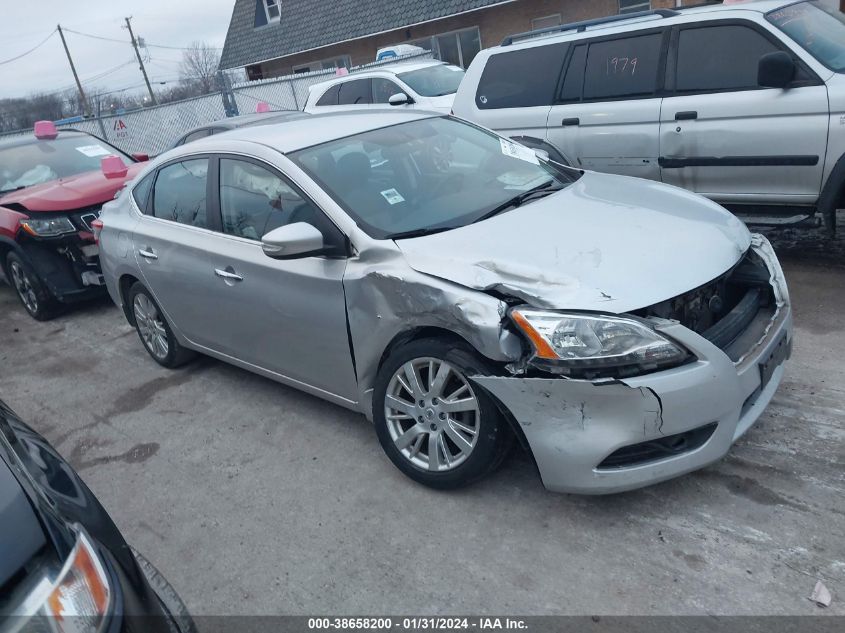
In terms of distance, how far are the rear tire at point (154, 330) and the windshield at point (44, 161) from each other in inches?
128

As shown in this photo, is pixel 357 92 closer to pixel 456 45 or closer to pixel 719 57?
pixel 719 57

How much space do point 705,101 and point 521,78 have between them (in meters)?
1.85

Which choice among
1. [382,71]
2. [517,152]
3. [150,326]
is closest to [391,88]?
[382,71]

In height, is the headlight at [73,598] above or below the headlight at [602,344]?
above

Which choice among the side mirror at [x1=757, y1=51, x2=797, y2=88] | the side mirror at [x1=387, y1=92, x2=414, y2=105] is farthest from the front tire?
the side mirror at [x1=387, y1=92, x2=414, y2=105]

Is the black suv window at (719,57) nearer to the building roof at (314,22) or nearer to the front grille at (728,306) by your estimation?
the front grille at (728,306)

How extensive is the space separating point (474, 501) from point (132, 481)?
6.46 ft

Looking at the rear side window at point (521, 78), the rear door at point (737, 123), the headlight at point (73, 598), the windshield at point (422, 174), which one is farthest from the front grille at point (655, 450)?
the rear side window at point (521, 78)

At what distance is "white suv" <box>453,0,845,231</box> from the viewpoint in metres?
5.18

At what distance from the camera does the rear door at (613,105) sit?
5.98 meters

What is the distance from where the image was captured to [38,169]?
25.6 ft

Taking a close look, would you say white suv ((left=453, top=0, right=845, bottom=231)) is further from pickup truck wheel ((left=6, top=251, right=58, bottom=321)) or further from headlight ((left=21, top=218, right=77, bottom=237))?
pickup truck wheel ((left=6, top=251, right=58, bottom=321))

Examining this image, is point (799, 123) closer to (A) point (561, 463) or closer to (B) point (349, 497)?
(A) point (561, 463)

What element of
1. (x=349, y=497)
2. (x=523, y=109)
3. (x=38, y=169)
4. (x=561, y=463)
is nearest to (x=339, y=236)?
(x=349, y=497)
